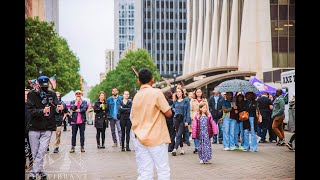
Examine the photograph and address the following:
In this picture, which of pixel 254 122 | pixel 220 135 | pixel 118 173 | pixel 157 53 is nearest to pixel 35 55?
pixel 220 135

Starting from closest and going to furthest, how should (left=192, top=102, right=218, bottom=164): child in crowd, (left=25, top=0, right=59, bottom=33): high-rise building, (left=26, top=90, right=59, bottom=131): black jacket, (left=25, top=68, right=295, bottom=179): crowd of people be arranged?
1. (left=25, top=68, right=295, bottom=179): crowd of people
2. (left=26, top=90, right=59, bottom=131): black jacket
3. (left=192, top=102, right=218, bottom=164): child in crowd
4. (left=25, top=0, right=59, bottom=33): high-rise building

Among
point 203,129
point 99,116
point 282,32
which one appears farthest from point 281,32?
point 203,129

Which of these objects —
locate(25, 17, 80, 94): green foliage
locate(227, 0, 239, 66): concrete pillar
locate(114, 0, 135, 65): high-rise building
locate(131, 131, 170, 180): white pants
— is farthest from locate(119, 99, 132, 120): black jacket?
locate(114, 0, 135, 65): high-rise building

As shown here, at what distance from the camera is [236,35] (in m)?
47.4

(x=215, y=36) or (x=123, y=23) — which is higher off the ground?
(x=123, y=23)

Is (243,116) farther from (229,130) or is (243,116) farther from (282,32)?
(282,32)

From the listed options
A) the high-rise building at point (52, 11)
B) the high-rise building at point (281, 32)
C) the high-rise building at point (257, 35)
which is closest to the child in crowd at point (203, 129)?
the high-rise building at point (257, 35)

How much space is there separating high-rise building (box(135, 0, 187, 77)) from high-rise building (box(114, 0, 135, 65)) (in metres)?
23.4

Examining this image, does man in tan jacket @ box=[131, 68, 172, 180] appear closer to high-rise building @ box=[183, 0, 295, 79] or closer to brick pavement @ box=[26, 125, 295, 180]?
brick pavement @ box=[26, 125, 295, 180]

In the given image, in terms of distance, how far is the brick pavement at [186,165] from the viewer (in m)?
9.53

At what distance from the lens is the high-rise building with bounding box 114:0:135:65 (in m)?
159

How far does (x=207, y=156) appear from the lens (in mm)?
11562

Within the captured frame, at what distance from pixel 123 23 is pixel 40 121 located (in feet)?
512
